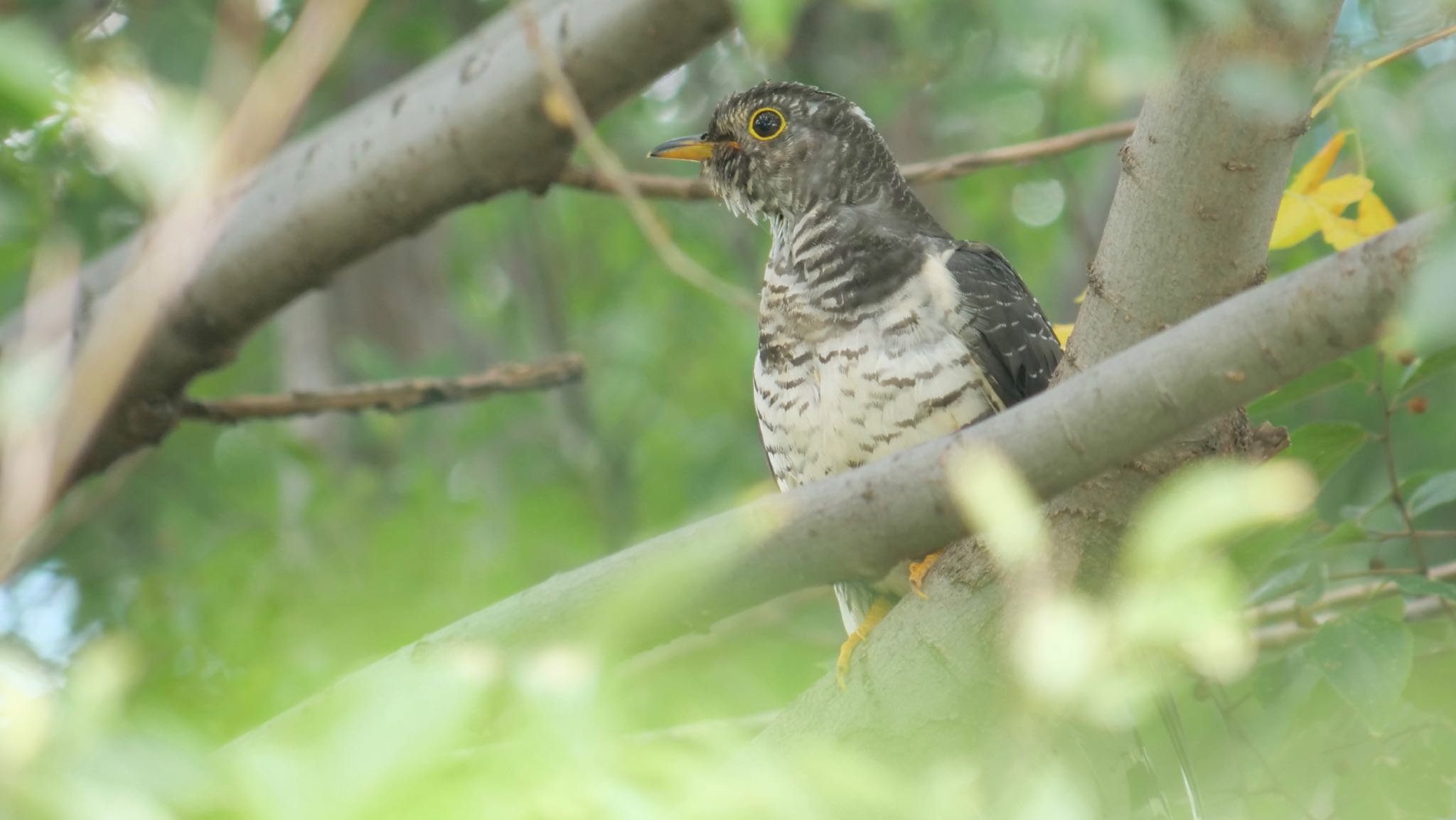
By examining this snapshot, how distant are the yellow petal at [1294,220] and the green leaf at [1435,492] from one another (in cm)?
51

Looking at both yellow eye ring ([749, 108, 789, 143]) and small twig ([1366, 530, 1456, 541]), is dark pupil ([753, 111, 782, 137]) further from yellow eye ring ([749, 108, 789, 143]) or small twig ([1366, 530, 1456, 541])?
small twig ([1366, 530, 1456, 541])

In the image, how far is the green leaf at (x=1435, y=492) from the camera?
243cm

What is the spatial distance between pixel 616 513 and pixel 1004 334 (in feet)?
8.79

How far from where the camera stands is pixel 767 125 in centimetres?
369

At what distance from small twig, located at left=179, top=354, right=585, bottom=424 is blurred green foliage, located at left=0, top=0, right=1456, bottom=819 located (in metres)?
0.61

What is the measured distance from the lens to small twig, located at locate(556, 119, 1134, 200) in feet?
10.6

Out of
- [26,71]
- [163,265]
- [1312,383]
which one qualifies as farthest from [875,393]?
[26,71]

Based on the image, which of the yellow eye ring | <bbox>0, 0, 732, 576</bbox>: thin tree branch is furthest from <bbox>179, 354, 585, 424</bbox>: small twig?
the yellow eye ring

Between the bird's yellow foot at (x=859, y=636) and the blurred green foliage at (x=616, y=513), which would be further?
the bird's yellow foot at (x=859, y=636)

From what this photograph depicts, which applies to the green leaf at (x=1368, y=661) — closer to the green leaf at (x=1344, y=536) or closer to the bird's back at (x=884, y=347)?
the green leaf at (x=1344, y=536)

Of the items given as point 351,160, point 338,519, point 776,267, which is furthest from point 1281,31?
point 338,519

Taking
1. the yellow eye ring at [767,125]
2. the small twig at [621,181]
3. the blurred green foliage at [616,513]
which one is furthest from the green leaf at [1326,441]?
the yellow eye ring at [767,125]

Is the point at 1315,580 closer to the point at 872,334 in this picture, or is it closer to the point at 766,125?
the point at 872,334

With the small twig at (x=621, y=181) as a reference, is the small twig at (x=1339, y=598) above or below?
below
